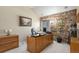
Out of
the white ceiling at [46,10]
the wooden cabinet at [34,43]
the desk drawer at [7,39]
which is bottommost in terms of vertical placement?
the wooden cabinet at [34,43]

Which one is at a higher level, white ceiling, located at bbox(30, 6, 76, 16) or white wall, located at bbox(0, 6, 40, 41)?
white ceiling, located at bbox(30, 6, 76, 16)

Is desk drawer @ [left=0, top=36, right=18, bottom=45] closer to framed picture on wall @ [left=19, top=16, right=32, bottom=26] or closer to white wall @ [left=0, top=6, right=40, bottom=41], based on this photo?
white wall @ [left=0, top=6, right=40, bottom=41]

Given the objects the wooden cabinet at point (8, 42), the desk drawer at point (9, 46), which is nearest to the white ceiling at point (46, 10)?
the wooden cabinet at point (8, 42)

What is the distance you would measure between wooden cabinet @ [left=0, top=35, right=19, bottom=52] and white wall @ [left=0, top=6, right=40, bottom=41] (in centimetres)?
25

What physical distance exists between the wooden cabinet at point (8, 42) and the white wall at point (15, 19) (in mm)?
254

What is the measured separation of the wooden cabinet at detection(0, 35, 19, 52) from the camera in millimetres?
2713

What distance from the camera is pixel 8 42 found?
2863 mm

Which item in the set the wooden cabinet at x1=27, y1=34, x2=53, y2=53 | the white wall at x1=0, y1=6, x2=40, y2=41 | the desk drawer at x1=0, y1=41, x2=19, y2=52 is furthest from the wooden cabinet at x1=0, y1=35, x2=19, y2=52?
the wooden cabinet at x1=27, y1=34, x2=53, y2=53

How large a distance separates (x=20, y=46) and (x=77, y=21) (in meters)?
2.02

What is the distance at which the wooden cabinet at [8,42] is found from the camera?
2713 millimetres

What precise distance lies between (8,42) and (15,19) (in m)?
0.85

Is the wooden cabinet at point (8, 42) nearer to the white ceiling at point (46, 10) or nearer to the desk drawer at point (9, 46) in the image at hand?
the desk drawer at point (9, 46)
